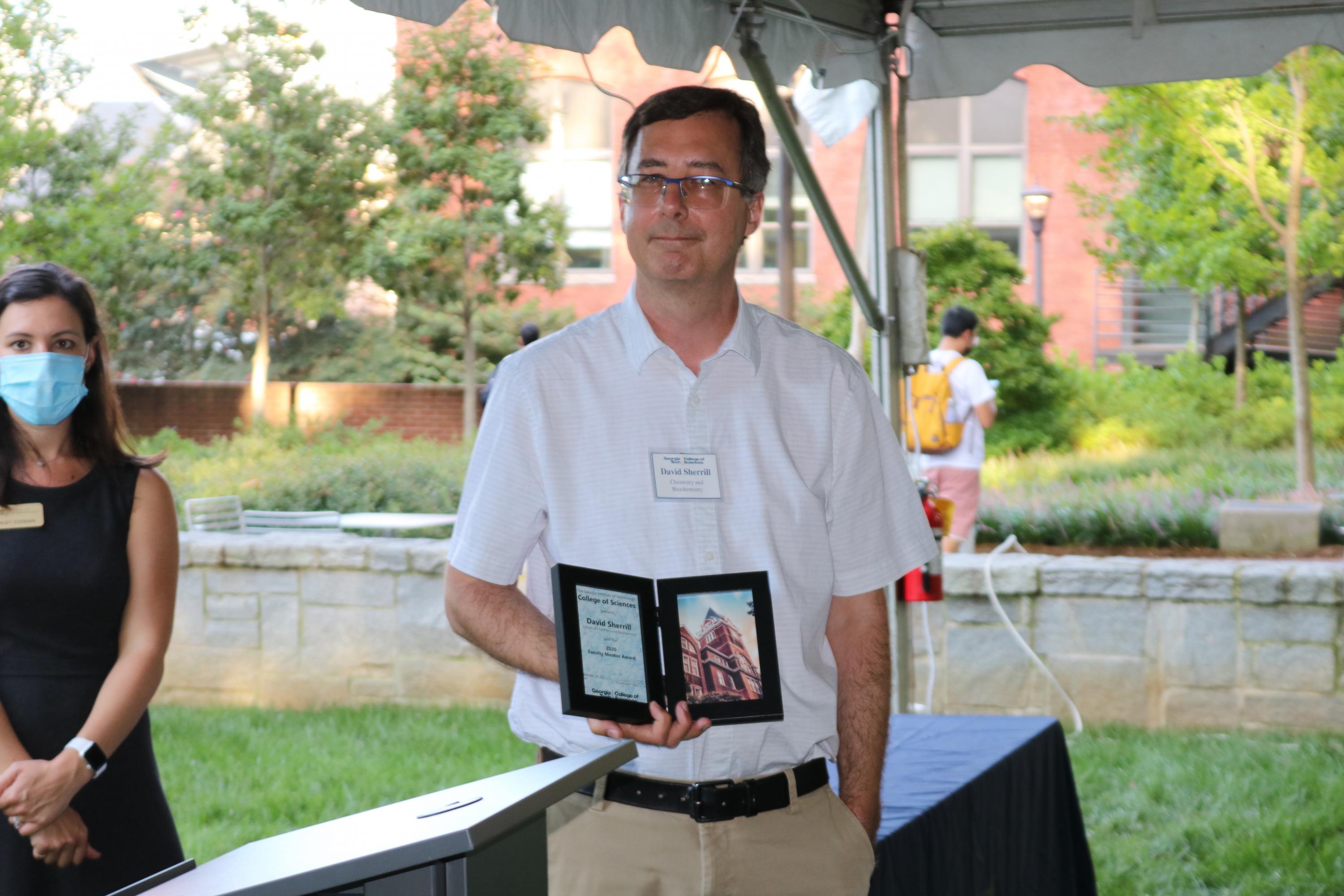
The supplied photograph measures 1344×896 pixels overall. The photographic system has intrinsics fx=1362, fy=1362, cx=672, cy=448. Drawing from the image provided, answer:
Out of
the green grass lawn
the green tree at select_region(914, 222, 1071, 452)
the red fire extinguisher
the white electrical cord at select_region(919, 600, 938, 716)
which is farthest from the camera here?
the green tree at select_region(914, 222, 1071, 452)

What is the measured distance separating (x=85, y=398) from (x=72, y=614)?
0.47 meters

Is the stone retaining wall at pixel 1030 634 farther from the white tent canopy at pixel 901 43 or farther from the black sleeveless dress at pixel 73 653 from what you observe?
the black sleeveless dress at pixel 73 653

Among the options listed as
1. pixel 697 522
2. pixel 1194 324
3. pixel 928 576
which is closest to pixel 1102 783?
pixel 928 576

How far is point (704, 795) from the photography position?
2.07m

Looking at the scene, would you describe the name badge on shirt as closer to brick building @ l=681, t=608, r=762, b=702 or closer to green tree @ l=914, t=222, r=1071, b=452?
brick building @ l=681, t=608, r=762, b=702

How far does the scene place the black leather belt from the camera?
6.77 ft

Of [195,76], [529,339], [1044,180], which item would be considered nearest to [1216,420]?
[1044,180]

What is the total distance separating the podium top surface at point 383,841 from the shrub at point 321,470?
26.6 feet

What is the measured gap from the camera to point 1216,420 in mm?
16344

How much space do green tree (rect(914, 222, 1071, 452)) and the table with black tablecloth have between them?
11527mm

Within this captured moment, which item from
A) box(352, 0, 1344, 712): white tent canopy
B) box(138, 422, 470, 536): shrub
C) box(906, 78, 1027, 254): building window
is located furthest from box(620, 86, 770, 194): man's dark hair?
box(906, 78, 1027, 254): building window

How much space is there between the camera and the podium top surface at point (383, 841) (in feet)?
3.34

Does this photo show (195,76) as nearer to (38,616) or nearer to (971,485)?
(971,485)

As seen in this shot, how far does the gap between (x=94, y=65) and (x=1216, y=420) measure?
1536 centimetres
